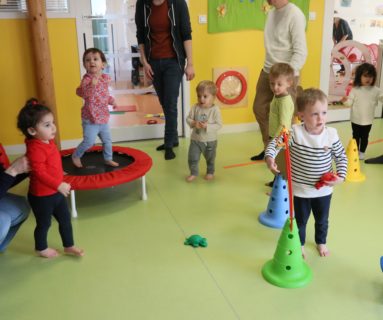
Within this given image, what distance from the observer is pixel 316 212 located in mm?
2461

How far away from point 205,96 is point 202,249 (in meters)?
1.39

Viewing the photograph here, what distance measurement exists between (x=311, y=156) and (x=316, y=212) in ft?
1.22

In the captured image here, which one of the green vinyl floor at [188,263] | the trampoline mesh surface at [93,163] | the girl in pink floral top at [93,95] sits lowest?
the green vinyl floor at [188,263]

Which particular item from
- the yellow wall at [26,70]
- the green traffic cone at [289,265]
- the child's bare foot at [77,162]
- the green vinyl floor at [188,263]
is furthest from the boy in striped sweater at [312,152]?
the yellow wall at [26,70]

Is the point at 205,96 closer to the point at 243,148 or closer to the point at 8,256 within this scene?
the point at 243,148

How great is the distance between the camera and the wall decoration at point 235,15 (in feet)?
16.1

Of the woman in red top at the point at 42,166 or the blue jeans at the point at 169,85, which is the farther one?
the blue jeans at the point at 169,85

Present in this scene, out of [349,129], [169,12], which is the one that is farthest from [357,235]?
[349,129]

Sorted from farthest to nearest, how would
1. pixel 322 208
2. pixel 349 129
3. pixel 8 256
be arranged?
1. pixel 349 129
2. pixel 8 256
3. pixel 322 208

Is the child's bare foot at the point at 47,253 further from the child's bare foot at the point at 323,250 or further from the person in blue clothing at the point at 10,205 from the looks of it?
the child's bare foot at the point at 323,250

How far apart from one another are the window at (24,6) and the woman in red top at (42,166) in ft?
8.09

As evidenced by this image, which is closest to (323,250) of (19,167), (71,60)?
(19,167)

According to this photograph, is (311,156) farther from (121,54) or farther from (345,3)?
(345,3)

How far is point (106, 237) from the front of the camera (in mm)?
2795
